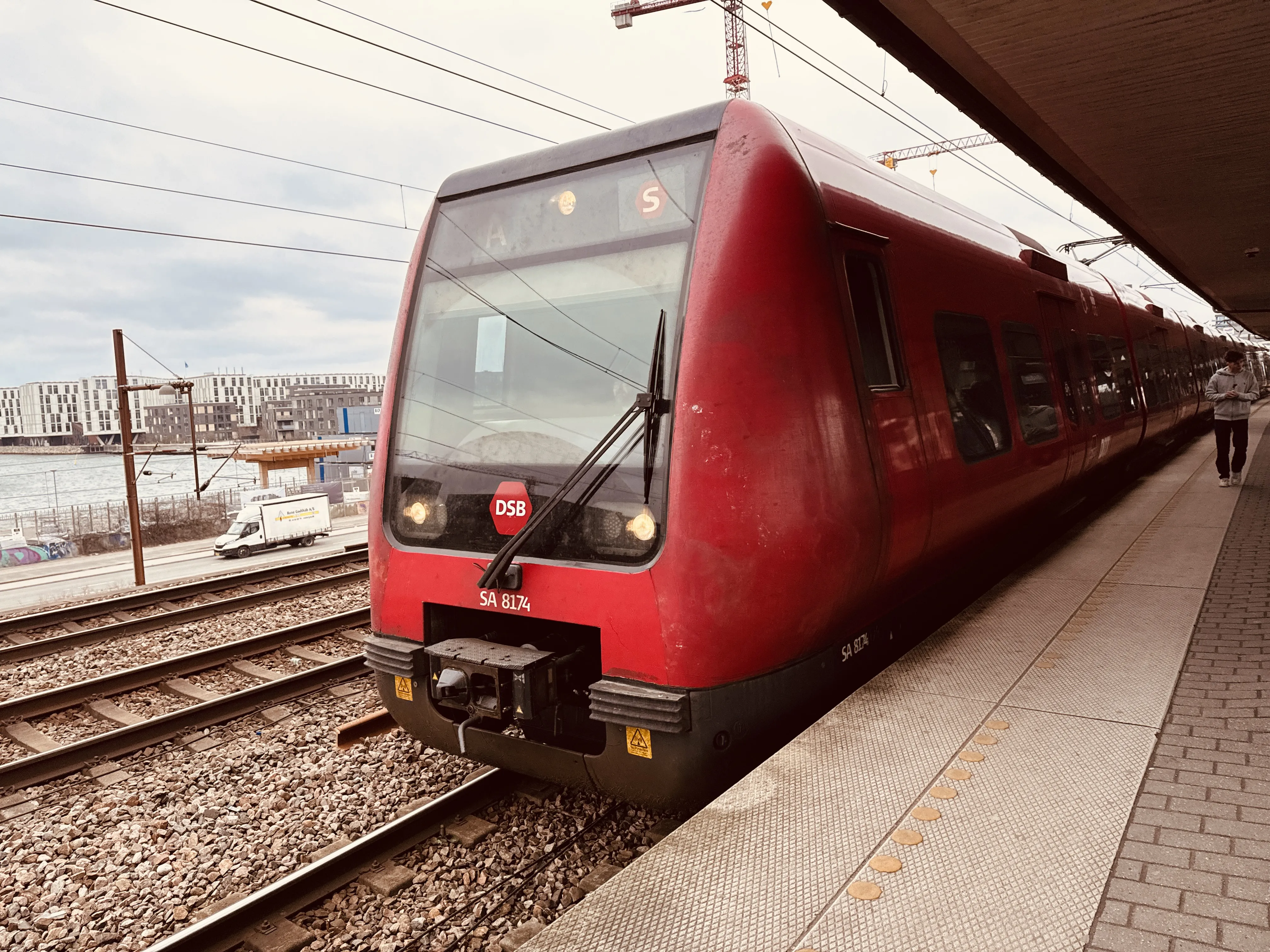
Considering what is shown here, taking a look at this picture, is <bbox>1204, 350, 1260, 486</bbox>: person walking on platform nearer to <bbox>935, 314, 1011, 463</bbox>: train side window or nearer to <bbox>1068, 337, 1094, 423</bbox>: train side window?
<bbox>1068, 337, 1094, 423</bbox>: train side window

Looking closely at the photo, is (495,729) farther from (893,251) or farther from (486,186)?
(893,251)

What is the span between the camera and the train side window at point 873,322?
12.6 feet

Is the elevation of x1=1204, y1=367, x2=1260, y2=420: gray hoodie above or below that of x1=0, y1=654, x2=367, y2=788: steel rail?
above

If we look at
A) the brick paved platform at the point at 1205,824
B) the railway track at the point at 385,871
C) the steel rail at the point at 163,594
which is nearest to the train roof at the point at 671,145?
the brick paved platform at the point at 1205,824

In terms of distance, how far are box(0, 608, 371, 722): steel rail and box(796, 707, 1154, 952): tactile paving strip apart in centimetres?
671

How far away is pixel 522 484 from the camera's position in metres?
3.61

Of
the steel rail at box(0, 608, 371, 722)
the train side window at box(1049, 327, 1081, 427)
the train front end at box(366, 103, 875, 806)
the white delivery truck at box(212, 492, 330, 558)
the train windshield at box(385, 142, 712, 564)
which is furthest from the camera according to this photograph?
the white delivery truck at box(212, 492, 330, 558)

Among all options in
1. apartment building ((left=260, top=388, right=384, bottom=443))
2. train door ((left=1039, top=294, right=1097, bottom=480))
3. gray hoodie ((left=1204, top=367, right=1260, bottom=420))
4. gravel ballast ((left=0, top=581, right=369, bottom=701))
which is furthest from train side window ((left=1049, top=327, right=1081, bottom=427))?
apartment building ((left=260, top=388, right=384, bottom=443))

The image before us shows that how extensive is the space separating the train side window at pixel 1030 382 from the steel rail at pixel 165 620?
5.33 m

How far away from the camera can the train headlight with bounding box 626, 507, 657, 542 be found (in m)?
3.23

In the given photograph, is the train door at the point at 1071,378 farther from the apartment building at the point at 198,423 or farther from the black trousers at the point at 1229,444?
the apartment building at the point at 198,423

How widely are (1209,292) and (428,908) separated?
94.0ft

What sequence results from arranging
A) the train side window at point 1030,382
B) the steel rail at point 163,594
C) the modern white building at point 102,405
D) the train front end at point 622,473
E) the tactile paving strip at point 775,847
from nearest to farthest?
the tactile paving strip at point 775,847
the train front end at point 622,473
the train side window at point 1030,382
the steel rail at point 163,594
the modern white building at point 102,405

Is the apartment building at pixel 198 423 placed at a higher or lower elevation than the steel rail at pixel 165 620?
higher
